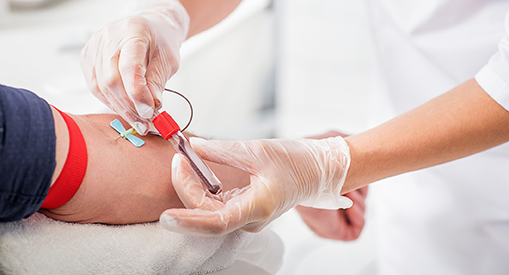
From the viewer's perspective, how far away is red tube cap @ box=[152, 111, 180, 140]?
2.29 feet

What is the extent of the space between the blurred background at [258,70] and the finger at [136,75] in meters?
0.39

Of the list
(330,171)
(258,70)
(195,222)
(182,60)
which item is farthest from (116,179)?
(258,70)

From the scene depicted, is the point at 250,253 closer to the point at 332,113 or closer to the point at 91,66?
the point at 91,66

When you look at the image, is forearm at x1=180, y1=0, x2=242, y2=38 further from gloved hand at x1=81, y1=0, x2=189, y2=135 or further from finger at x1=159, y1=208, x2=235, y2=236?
finger at x1=159, y1=208, x2=235, y2=236

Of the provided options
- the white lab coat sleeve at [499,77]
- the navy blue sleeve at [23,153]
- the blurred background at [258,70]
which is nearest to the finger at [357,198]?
the blurred background at [258,70]

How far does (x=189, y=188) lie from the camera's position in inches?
25.8

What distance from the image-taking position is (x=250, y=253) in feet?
2.50

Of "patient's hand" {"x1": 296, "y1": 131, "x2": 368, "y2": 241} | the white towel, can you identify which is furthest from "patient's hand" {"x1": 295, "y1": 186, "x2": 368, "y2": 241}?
the white towel

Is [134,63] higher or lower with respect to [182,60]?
higher

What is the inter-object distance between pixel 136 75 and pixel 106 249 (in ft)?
1.11

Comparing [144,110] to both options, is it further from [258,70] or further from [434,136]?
[258,70]

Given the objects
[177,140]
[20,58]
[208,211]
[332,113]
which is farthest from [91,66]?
[332,113]

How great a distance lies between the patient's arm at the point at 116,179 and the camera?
62 centimetres

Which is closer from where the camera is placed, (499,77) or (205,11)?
(499,77)
